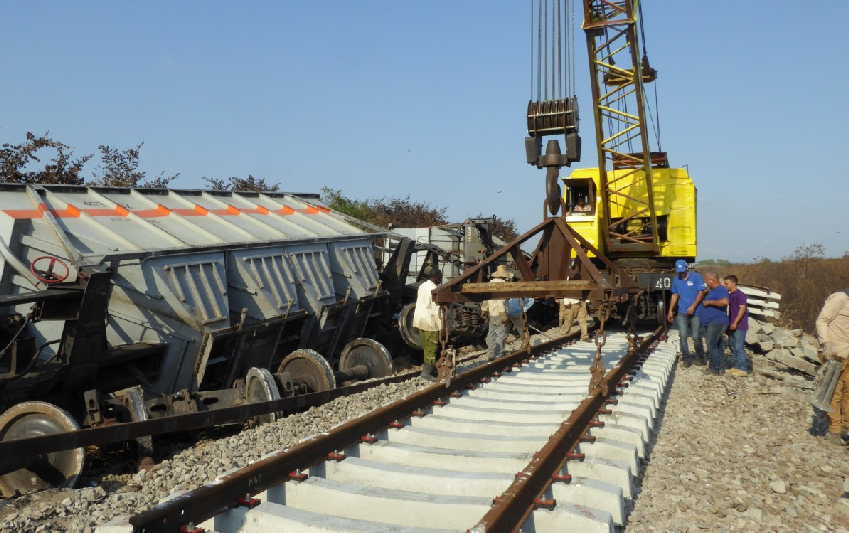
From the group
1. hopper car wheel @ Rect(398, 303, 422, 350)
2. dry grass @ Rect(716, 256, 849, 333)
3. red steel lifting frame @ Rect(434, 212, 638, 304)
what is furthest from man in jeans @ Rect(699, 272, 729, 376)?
dry grass @ Rect(716, 256, 849, 333)

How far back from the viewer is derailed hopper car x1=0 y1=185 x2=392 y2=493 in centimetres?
659

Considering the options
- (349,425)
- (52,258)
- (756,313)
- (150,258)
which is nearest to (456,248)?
(756,313)

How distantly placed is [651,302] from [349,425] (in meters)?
12.9

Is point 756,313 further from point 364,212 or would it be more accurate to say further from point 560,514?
point 364,212

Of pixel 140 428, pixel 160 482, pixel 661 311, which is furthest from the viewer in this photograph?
pixel 661 311

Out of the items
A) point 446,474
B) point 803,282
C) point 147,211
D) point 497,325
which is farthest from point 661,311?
point 446,474

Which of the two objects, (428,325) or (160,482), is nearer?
(160,482)

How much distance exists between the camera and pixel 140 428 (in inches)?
223

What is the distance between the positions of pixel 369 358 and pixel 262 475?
6.89 meters

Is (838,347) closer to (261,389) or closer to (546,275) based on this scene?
(546,275)

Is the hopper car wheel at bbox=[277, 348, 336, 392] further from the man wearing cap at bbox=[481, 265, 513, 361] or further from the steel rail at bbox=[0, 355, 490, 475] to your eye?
the man wearing cap at bbox=[481, 265, 513, 361]

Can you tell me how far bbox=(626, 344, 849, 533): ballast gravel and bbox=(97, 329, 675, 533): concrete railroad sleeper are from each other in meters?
0.23

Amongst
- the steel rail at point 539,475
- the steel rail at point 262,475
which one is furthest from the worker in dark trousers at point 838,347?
the steel rail at point 262,475

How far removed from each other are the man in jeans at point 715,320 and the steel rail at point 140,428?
5444 mm
